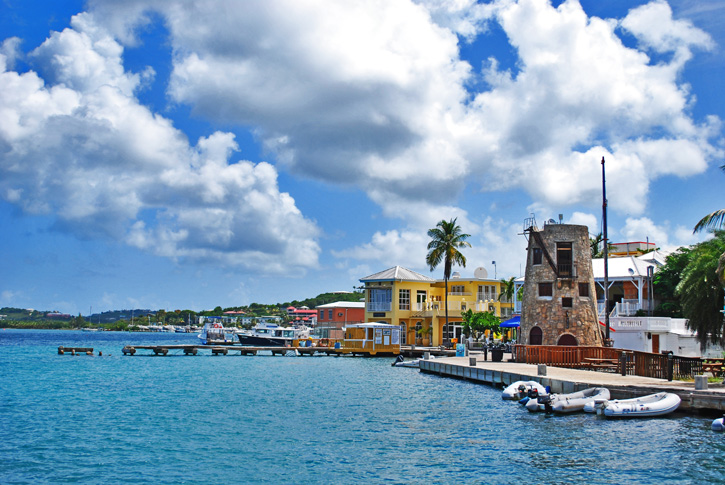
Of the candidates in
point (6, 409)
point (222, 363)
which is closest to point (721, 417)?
point (6, 409)

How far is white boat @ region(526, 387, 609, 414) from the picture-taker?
2403cm

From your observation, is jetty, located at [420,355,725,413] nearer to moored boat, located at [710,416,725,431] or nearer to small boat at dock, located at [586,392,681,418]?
small boat at dock, located at [586,392,681,418]

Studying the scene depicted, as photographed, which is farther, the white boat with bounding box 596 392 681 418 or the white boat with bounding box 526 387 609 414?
the white boat with bounding box 526 387 609 414

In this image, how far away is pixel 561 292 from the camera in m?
43.4

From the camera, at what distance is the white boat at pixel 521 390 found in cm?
2673

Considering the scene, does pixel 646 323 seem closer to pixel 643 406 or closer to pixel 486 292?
pixel 643 406

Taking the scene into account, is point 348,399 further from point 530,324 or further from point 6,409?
point 530,324

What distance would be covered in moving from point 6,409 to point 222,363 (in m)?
29.3

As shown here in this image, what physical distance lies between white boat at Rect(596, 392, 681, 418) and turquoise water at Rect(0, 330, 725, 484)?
38 centimetres

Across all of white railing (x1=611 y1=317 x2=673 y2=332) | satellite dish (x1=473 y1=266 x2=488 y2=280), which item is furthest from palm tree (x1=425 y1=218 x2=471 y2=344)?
white railing (x1=611 y1=317 x2=673 y2=332)

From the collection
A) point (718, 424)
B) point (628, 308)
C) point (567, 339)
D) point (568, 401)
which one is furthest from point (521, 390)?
point (628, 308)

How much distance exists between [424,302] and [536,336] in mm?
28458

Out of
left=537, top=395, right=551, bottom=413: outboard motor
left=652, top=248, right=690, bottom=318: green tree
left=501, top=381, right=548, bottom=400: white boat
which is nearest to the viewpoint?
left=537, top=395, right=551, bottom=413: outboard motor

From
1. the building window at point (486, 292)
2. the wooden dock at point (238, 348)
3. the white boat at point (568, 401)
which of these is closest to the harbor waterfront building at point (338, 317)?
the wooden dock at point (238, 348)
